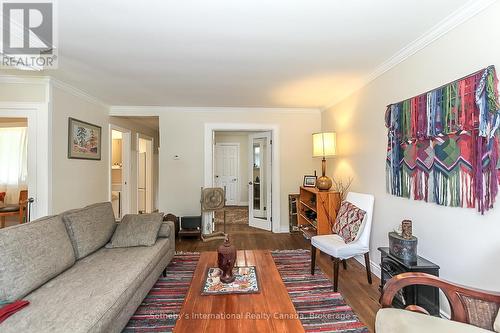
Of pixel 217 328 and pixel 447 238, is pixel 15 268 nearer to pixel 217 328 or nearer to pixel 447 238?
pixel 217 328

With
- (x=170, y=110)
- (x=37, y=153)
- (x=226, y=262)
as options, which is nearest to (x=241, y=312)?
(x=226, y=262)

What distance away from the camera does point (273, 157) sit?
4719 millimetres

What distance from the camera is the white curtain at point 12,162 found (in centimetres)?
413

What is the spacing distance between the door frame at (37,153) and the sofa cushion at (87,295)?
1365 millimetres

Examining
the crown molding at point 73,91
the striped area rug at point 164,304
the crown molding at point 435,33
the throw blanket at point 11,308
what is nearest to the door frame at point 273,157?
the striped area rug at point 164,304

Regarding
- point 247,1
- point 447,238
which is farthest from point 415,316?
point 247,1

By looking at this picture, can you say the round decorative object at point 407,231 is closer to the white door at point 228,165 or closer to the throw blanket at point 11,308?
the throw blanket at point 11,308

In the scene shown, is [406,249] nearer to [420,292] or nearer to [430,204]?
[420,292]

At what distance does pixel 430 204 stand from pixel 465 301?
0.94 meters

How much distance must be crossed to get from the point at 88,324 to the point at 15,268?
695mm

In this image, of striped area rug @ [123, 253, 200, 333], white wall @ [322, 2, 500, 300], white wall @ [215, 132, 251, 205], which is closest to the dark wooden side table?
white wall @ [322, 2, 500, 300]

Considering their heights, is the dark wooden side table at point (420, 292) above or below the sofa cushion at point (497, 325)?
below

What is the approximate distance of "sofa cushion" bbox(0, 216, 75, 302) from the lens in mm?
1476

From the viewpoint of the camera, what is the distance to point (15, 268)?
151 cm
